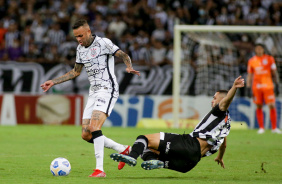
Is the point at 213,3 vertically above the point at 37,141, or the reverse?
the point at 213,3

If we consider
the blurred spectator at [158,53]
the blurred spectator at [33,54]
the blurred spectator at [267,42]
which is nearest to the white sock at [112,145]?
the blurred spectator at [267,42]

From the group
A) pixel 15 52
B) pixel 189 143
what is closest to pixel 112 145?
pixel 189 143

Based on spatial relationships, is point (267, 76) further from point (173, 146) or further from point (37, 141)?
point (173, 146)

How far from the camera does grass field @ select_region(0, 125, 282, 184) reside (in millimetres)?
7352

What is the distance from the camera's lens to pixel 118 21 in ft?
73.6

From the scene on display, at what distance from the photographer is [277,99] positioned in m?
19.0

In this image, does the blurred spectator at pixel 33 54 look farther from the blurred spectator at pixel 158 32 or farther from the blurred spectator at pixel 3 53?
the blurred spectator at pixel 158 32

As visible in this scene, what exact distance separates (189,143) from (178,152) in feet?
0.71

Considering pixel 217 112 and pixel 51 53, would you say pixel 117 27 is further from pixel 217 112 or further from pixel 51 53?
pixel 217 112

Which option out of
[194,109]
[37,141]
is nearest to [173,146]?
[37,141]

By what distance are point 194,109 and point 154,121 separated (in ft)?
5.38

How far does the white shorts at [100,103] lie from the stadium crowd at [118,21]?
1175cm

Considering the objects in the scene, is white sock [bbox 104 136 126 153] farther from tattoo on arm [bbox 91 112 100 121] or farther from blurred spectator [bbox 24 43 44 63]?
blurred spectator [bbox 24 43 44 63]

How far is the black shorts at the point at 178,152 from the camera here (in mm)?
7273
